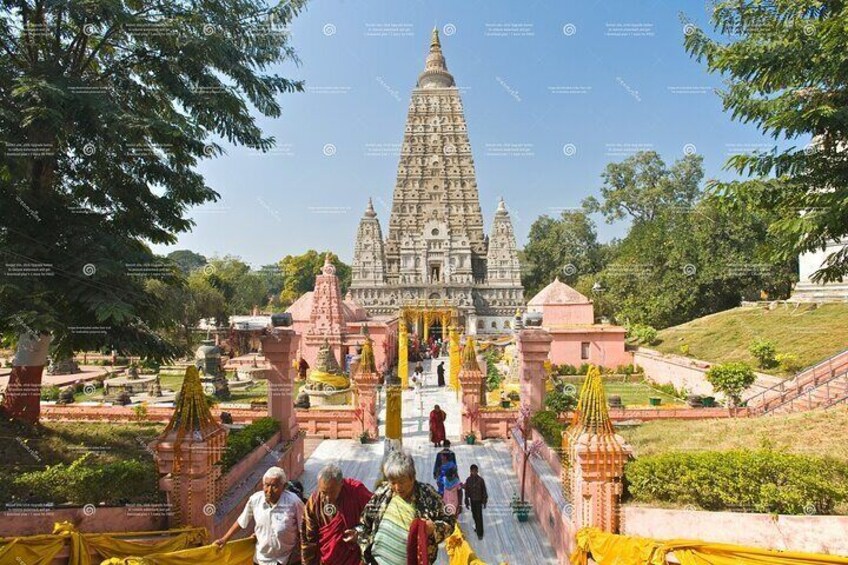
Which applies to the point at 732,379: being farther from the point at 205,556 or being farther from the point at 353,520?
the point at 205,556

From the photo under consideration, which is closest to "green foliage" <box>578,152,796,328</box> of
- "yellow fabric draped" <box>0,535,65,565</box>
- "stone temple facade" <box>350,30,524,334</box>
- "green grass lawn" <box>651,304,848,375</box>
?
"green grass lawn" <box>651,304,848,375</box>

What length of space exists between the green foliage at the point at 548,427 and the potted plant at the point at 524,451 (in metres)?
0.16

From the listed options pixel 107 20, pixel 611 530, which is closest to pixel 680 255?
pixel 611 530

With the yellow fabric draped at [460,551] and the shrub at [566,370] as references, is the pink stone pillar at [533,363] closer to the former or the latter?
the yellow fabric draped at [460,551]

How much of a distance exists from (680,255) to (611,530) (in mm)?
28158

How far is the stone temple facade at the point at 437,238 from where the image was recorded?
46688 mm

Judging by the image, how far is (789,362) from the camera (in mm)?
16047

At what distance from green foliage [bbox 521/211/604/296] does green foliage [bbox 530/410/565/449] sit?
152ft

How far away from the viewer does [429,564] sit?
10.9 ft

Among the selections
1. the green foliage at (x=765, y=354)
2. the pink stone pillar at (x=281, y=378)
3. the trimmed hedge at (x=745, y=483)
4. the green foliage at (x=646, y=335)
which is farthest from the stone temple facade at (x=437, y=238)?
the trimmed hedge at (x=745, y=483)

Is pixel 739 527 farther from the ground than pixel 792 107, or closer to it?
closer to it

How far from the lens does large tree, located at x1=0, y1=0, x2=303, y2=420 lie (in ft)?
19.0

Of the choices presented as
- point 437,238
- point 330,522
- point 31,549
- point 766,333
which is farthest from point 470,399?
point 437,238

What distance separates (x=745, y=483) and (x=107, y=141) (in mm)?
8559
